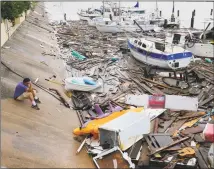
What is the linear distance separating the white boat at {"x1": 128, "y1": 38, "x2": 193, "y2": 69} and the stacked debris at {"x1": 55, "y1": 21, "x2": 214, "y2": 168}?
0.68 meters

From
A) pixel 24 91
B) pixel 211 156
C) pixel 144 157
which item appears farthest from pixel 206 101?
pixel 24 91

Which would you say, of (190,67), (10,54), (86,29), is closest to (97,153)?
(10,54)

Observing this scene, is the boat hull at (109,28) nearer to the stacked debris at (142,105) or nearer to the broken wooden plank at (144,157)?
the stacked debris at (142,105)

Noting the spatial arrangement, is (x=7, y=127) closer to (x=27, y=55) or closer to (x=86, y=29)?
(x=27, y=55)

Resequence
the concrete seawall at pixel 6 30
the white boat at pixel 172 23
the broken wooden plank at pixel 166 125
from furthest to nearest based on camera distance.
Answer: the white boat at pixel 172 23 → the concrete seawall at pixel 6 30 → the broken wooden plank at pixel 166 125

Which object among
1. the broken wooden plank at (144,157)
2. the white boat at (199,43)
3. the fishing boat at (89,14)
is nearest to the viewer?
the broken wooden plank at (144,157)

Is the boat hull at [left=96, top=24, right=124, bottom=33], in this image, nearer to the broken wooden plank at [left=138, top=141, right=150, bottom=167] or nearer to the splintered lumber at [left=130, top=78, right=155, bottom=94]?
the splintered lumber at [left=130, top=78, right=155, bottom=94]

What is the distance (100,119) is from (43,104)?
135 inches

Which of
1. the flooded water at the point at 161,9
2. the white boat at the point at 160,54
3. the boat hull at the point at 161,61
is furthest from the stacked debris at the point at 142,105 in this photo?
the flooded water at the point at 161,9

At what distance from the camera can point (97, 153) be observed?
1150cm

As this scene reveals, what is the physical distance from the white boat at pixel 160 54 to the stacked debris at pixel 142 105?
2.24ft

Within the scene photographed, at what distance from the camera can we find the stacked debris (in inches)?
444

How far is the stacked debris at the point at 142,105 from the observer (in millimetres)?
11289

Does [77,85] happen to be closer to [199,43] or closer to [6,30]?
[6,30]
